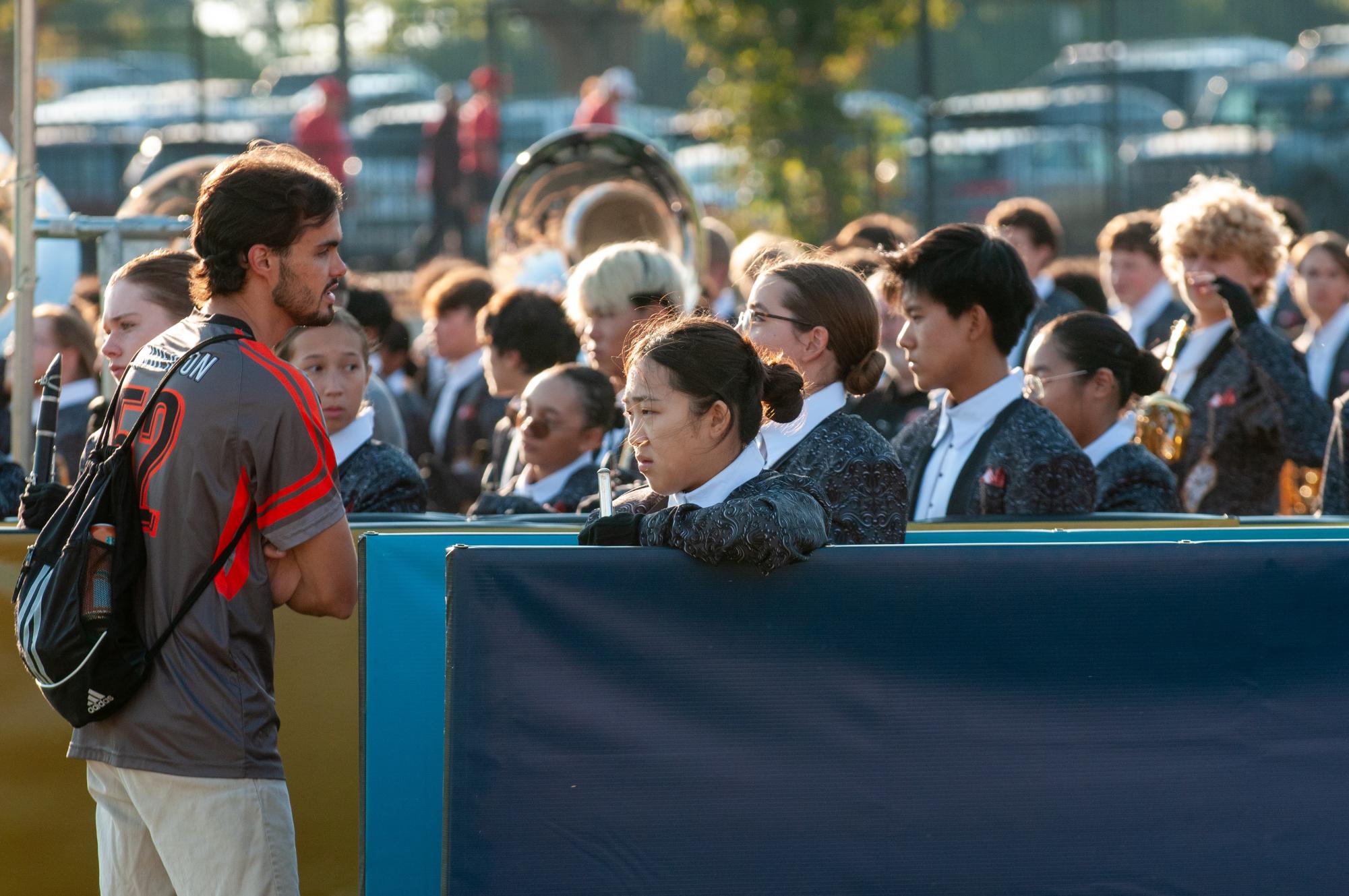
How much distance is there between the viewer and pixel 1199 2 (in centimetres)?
2339

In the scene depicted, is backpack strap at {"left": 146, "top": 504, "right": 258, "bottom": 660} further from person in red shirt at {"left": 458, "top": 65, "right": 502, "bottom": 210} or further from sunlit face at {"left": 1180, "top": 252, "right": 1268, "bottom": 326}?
person in red shirt at {"left": 458, "top": 65, "right": 502, "bottom": 210}

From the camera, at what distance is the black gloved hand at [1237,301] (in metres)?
5.92

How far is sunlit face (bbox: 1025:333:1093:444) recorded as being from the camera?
5066 mm

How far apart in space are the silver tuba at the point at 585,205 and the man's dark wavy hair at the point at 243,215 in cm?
564

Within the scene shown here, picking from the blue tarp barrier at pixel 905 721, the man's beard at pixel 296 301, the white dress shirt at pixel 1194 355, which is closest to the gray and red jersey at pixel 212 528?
the man's beard at pixel 296 301

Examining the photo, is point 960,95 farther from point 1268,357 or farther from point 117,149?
point 1268,357

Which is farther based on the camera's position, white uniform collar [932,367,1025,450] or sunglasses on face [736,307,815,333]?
white uniform collar [932,367,1025,450]

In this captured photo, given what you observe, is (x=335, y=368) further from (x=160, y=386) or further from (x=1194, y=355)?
(x=1194, y=355)

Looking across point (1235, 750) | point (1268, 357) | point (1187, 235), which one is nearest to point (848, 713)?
point (1235, 750)

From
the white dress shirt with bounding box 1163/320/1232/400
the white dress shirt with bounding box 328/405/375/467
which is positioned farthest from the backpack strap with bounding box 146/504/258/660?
the white dress shirt with bounding box 1163/320/1232/400

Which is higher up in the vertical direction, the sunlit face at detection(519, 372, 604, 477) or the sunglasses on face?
the sunglasses on face

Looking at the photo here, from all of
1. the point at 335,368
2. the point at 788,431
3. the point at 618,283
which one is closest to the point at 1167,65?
the point at 618,283

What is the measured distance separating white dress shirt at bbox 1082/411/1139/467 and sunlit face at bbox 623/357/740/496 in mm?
1956

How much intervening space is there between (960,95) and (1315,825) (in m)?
17.3
